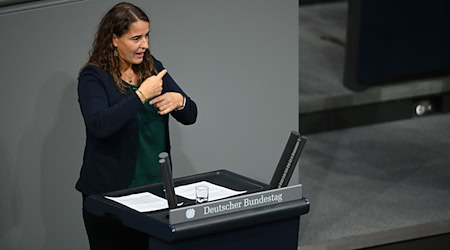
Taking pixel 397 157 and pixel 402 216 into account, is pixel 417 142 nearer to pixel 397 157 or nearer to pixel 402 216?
pixel 397 157

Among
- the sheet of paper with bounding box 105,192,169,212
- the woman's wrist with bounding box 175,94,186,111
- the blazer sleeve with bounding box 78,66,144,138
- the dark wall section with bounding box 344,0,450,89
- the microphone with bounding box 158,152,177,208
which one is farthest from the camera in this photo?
the dark wall section with bounding box 344,0,450,89

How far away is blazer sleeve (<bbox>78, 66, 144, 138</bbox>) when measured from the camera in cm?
378

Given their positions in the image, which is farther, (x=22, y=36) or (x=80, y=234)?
(x=80, y=234)

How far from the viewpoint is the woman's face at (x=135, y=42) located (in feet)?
12.7

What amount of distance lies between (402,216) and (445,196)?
415mm

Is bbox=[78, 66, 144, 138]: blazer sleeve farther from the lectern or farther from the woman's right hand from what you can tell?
the lectern

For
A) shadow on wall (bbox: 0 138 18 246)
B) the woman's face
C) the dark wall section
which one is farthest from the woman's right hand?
the dark wall section

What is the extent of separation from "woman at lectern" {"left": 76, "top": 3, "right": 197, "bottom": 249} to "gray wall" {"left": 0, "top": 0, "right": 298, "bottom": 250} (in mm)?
581

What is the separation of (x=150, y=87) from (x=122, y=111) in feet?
0.42

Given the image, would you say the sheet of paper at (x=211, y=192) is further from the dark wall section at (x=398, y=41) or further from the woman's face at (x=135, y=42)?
the dark wall section at (x=398, y=41)

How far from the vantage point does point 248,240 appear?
11.9 feet

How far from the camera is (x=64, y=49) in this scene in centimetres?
451

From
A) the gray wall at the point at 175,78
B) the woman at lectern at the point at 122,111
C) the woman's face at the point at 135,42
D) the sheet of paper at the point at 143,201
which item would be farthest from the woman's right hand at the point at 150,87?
the gray wall at the point at 175,78

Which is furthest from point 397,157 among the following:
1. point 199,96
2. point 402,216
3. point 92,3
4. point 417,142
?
point 92,3
